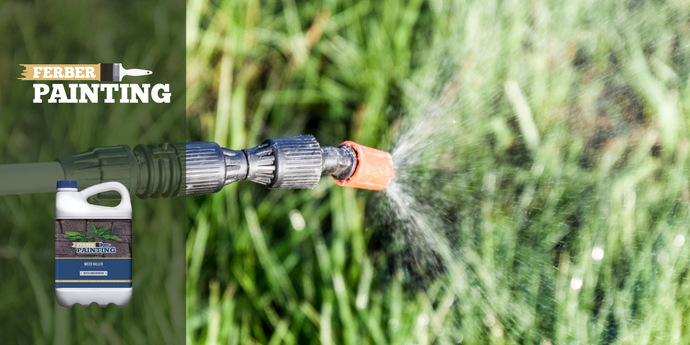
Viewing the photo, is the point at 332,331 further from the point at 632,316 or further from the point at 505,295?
the point at 632,316

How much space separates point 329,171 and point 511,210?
418 millimetres

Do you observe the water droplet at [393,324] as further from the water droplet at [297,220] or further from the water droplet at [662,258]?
the water droplet at [662,258]

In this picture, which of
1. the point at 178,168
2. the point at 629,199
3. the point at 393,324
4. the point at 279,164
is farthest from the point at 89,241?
the point at 629,199

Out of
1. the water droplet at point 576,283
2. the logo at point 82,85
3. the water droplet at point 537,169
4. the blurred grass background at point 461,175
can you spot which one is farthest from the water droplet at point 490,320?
the logo at point 82,85

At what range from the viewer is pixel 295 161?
0.86 meters

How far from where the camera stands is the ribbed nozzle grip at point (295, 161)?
85 centimetres

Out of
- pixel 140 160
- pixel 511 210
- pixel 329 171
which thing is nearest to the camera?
pixel 140 160

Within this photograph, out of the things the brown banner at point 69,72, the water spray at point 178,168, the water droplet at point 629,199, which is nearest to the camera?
the water spray at point 178,168

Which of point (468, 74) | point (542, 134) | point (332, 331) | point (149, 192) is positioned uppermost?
point (468, 74)

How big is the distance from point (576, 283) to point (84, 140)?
2.89ft

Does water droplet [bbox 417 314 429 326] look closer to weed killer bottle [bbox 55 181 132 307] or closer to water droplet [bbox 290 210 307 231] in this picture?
water droplet [bbox 290 210 307 231]

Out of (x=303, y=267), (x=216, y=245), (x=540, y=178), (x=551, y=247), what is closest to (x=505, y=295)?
(x=551, y=247)

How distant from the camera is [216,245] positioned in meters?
1.14

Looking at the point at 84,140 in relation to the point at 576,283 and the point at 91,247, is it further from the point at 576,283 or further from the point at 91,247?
the point at 576,283
